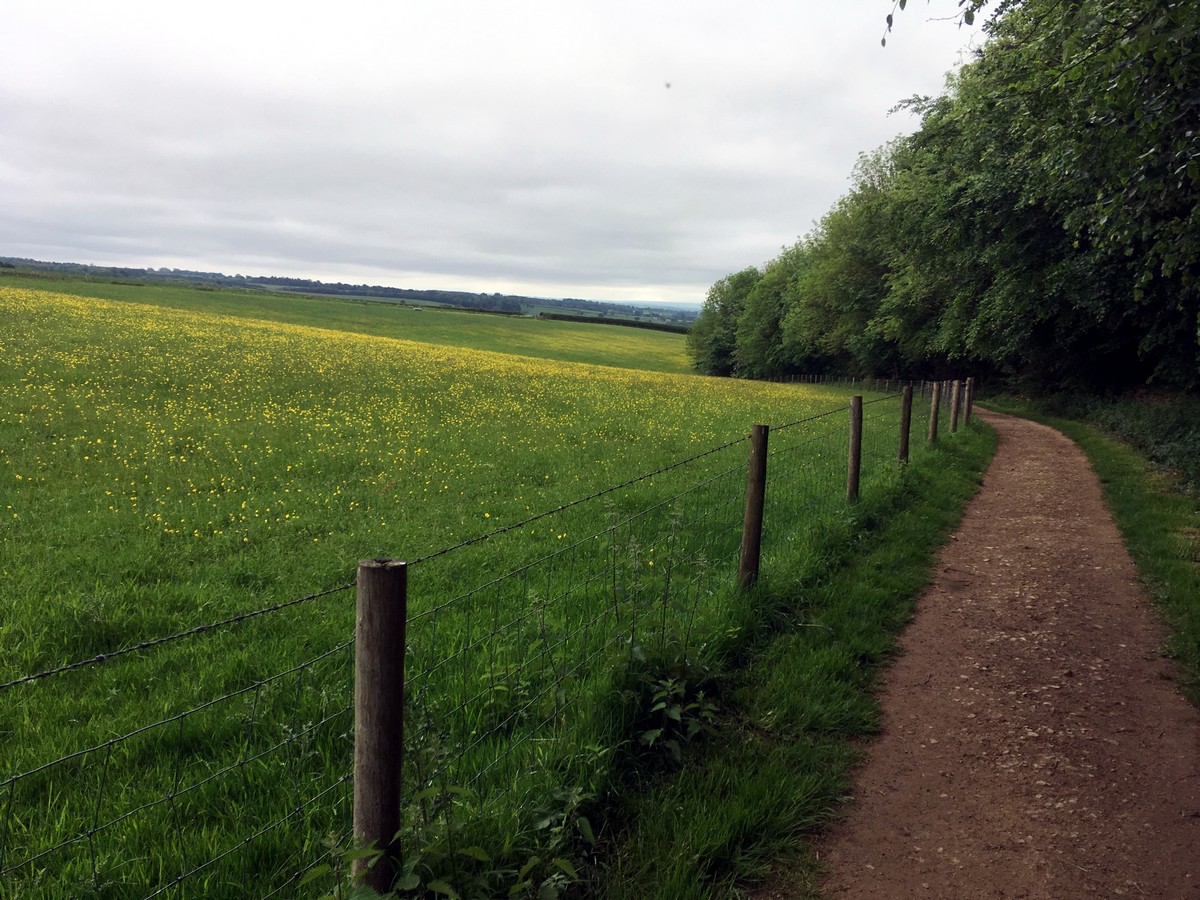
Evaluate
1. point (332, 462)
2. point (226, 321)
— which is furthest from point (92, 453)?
Result: point (226, 321)

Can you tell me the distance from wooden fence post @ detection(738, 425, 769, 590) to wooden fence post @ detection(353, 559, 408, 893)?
3.62 meters

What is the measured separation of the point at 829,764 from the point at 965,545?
5267mm

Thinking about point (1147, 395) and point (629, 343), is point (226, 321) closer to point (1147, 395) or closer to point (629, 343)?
point (1147, 395)

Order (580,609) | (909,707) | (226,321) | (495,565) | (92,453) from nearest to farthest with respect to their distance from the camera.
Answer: (909,707) → (580,609) → (495,565) → (92,453) → (226,321)

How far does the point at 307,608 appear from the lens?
6.18 metres

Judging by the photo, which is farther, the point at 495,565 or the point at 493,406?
the point at 493,406

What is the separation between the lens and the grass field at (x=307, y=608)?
3.11 meters

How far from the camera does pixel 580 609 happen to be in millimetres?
6180

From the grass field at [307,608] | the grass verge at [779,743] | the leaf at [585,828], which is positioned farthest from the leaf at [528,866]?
the grass verge at [779,743]

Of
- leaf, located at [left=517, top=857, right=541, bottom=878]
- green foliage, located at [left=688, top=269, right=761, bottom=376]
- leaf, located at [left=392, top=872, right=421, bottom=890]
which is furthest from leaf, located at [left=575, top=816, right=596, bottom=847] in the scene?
green foliage, located at [left=688, top=269, right=761, bottom=376]

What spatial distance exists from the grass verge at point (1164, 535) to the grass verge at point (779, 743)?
1921mm

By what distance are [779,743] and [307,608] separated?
413cm

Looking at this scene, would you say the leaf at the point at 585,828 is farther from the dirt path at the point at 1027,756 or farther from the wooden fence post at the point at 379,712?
the dirt path at the point at 1027,756

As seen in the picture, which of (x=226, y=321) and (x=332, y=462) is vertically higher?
(x=226, y=321)
